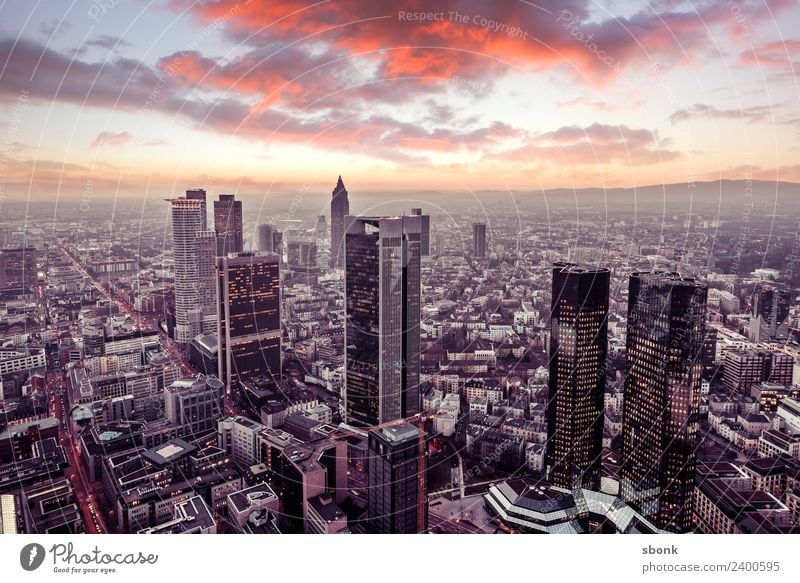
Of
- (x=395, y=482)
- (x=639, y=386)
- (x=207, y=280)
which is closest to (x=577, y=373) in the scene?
(x=639, y=386)

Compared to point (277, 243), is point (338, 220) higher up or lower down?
higher up

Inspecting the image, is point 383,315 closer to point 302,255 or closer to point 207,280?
point 302,255

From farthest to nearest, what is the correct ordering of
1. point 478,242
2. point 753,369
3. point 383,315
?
point 753,369
point 383,315
point 478,242

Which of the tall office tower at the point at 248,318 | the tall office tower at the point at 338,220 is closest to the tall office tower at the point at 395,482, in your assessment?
the tall office tower at the point at 338,220

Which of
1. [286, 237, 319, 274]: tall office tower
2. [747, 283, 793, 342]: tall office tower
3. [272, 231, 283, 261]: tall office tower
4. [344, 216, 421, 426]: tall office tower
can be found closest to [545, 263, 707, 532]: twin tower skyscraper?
[747, 283, 793, 342]: tall office tower
